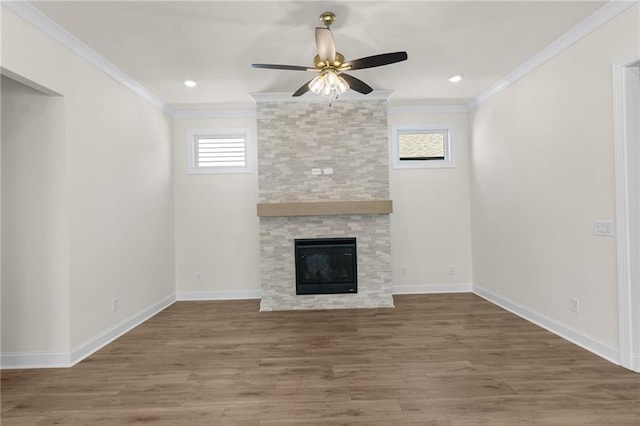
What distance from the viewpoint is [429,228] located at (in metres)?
5.38

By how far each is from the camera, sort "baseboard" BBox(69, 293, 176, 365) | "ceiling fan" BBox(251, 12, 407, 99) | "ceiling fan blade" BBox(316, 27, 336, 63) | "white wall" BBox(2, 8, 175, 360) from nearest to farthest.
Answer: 1. "ceiling fan blade" BBox(316, 27, 336, 63)
2. "ceiling fan" BBox(251, 12, 407, 99)
3. "white wall" BBox(2, 8, 175, 360)
4. "baseboard" BBox(69, 293, 176, 365)

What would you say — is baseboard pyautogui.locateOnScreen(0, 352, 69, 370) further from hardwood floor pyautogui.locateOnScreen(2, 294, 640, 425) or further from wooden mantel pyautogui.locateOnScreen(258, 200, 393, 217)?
wooden mantel pyautogui.locateOnScreen(258, 200, 393, 217)

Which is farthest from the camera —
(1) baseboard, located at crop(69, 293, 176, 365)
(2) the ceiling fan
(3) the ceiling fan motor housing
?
(1) baseboard, located at crop(69, 293, 176, 365)

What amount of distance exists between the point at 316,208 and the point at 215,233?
171 centimetres

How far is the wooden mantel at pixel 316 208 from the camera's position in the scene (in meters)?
4.59

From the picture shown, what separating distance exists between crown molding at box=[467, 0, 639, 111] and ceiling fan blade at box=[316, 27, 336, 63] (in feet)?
6.89

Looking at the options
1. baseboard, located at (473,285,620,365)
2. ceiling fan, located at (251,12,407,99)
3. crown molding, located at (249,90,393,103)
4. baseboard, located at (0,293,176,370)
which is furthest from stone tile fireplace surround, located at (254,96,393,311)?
baseboard, located at (0,293,176,370)

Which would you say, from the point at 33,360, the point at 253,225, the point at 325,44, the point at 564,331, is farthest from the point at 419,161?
the point at 33,360

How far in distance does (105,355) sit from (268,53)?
316cm

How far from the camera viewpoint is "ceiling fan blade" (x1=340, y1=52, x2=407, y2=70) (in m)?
2.67

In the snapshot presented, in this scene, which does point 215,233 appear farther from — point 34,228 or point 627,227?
point 627,227

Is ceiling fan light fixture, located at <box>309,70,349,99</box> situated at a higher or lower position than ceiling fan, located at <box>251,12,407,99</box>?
lower

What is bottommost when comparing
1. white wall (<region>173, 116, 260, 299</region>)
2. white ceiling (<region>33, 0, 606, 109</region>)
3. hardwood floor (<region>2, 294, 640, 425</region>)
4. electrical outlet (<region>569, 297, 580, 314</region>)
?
hardwood floor (<region>2, 294, 640, 425</region>)

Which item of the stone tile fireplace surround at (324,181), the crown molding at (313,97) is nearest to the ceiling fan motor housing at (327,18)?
the crown molding at (313,97)
